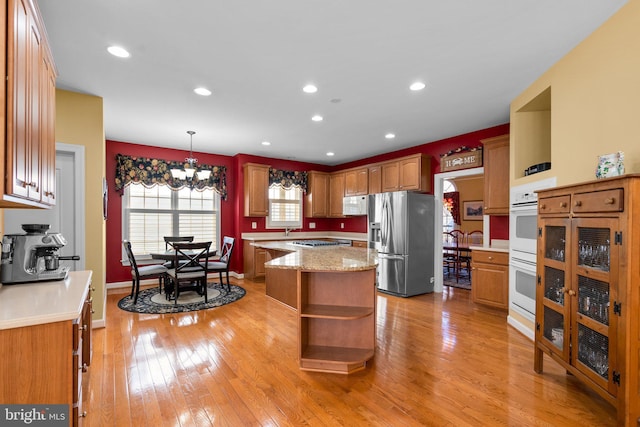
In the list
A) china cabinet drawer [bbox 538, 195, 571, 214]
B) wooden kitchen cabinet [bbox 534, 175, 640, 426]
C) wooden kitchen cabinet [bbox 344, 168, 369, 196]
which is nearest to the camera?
wooden kitchen cabinet [bbox 534, 175, 640, 426]

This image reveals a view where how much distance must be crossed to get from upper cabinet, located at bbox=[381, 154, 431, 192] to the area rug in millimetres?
3275

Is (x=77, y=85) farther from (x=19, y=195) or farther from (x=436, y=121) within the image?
(x=436, y=121)

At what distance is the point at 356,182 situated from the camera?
258 inches

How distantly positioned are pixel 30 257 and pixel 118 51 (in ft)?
5.69

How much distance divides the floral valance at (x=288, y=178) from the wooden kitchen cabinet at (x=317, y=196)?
133 mm

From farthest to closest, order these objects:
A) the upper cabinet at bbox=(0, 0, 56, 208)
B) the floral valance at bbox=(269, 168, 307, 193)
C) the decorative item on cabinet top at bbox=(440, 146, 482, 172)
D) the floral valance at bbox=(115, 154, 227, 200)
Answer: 1. the floral valance at bbox=(269, 168, 307, 193)
2. the floral valance at bbox=(115, 154, 227, 200)
3. the decorative item on cabinet top at bbox=(440, 146, 482, 172)
4. the upper cabinet at bbox=(0, 0, 56, 208)

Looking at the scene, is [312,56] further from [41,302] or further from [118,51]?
[41,302]

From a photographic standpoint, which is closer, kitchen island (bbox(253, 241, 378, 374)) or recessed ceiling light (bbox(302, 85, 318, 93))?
kitchen island (bbox(253, 241, 378, 374))

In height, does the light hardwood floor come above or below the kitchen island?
below

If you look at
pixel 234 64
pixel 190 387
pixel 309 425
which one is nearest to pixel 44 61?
pixel 234 64

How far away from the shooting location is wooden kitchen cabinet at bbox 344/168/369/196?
6.32 metres

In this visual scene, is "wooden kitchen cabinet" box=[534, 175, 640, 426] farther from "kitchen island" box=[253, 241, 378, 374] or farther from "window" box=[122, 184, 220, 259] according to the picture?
"window" box=[122, 184, 220, 259]

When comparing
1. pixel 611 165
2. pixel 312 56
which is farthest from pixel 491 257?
pixel 312 56

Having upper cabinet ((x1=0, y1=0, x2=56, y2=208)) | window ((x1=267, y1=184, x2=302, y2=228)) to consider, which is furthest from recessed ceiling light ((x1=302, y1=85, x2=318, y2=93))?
window ((x1=267, y1=184, x2=302, y2=228))
